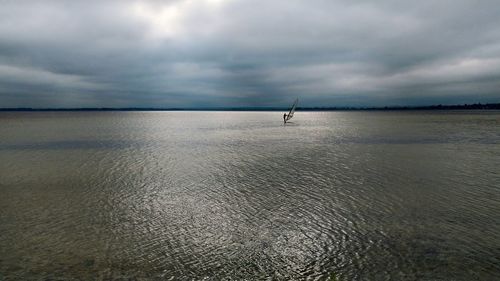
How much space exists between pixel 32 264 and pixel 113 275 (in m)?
2.53

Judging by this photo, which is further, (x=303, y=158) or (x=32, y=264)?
(x=303, y=158)

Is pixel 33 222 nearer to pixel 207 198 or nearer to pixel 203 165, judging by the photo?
pixel 207 198

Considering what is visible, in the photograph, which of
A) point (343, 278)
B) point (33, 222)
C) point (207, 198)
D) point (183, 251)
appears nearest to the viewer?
point (343, 278)

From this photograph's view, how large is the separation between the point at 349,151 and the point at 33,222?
88.7ft

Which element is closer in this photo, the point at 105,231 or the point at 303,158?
the point at 105,231

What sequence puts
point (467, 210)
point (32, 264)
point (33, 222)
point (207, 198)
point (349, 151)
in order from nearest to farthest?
1. point (32, 264)
2. point (33, 222)
3. point (467, 210)
4. point (207, 198)
5. point (349, 151)

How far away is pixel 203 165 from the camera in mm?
24656

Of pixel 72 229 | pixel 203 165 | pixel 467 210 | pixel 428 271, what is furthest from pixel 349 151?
pixel 72 229

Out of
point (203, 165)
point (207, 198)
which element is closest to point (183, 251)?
point (207, 198)

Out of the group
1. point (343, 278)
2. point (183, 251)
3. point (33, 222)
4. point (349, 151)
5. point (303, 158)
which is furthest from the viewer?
point (349, 151)


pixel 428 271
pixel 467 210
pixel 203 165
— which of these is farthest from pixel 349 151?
pixel 428 271

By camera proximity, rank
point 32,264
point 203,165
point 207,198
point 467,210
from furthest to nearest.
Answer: point 203,165 < point 207,198 < point 467,210 < point 32,264

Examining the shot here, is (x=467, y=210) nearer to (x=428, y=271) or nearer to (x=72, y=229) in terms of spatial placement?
(x=428, y=271)

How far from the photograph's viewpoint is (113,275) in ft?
26.9
